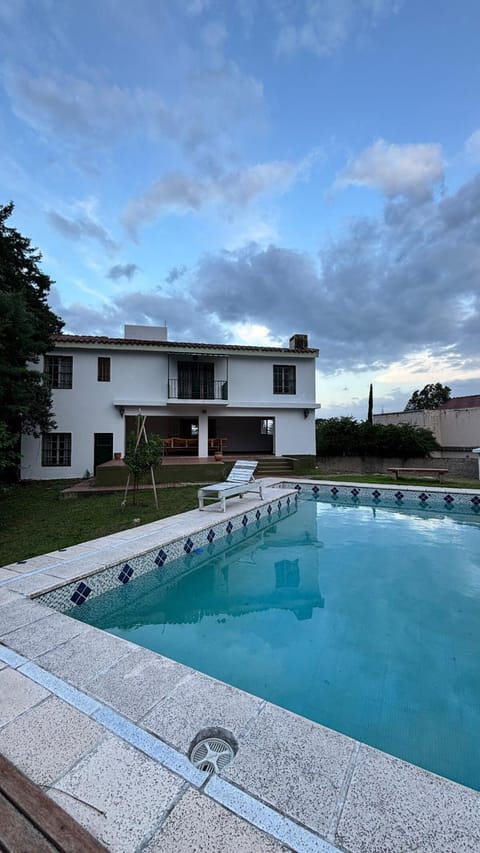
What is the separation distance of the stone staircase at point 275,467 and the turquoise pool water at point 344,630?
8431mm

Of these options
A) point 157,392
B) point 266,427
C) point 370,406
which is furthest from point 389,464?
point 157,392

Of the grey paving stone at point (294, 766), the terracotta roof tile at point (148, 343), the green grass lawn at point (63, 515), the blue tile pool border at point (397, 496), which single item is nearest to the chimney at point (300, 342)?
the terracotta roof tile at point (148, 343)

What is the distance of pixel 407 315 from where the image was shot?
2320cm

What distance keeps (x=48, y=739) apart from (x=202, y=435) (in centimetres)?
1601

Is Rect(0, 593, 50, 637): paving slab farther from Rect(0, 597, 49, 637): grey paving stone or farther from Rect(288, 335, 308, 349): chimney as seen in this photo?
Rect(288, 335, 308, 349): chimney

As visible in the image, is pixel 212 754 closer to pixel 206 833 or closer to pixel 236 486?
pixel 206 833

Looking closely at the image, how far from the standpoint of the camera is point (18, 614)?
4.03 metres

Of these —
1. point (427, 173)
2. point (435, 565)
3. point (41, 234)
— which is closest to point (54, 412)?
point (41, 234)

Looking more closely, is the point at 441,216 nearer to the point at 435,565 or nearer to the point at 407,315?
the point at 407,315

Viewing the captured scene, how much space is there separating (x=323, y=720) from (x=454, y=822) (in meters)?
1.37

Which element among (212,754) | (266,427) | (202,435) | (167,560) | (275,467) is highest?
(266,427)

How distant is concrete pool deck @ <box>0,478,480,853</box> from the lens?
1.75 metres

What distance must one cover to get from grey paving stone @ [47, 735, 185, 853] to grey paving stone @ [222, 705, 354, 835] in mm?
387

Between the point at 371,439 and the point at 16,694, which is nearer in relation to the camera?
the point at 16,694
